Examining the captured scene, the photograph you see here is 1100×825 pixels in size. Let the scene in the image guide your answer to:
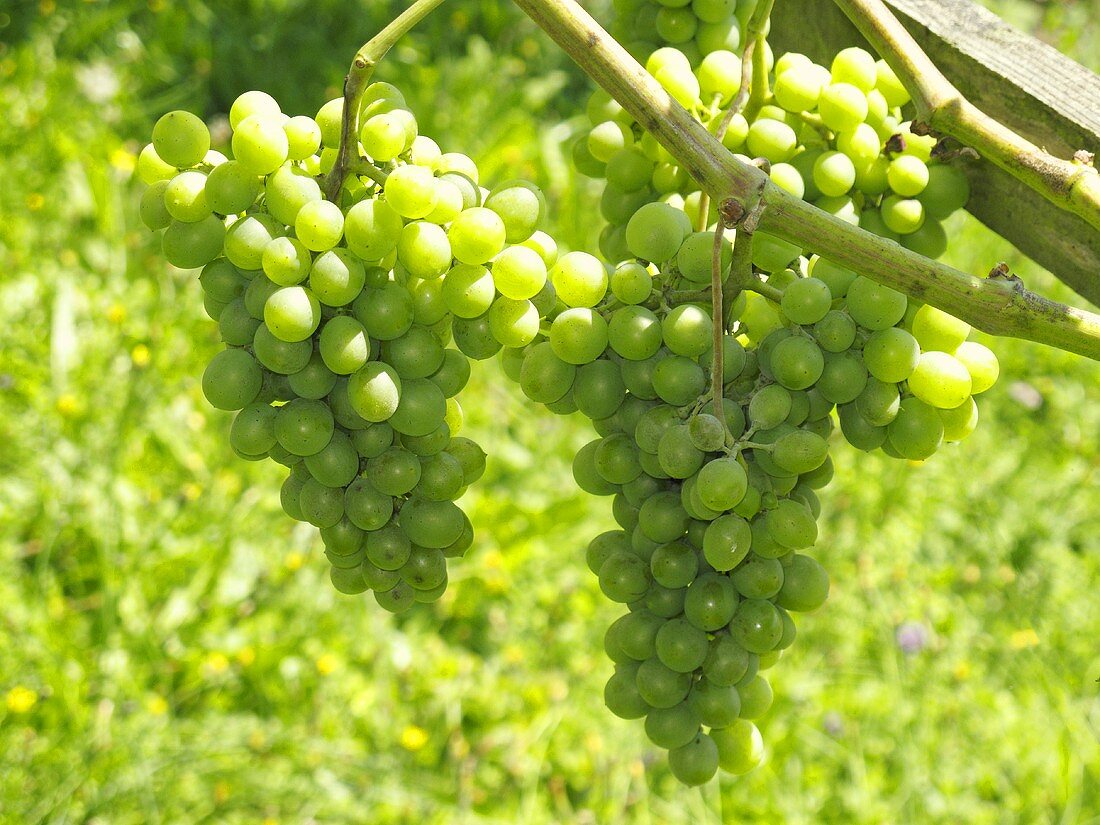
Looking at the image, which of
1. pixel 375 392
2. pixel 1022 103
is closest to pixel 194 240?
pixel 375 392

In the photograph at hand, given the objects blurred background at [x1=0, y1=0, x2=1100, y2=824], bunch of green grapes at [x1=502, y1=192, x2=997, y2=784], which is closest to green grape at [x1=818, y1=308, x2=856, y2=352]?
bunch of green grapes at [x1=502, y1=192, x2=997, y2=784]

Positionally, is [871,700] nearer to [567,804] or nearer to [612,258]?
[567,804]

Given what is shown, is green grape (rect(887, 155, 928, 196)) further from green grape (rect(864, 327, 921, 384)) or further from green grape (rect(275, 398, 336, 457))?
green grape (rect(275, 398, 336, 457))

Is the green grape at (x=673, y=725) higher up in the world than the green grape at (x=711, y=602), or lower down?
lower down

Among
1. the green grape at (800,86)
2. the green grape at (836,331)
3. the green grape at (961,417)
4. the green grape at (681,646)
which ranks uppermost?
the green grape at (800,86)

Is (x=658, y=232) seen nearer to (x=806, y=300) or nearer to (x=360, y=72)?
(x=806, y=300)

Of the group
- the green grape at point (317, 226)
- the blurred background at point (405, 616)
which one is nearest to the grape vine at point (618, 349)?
the green grape at point (317, 226)

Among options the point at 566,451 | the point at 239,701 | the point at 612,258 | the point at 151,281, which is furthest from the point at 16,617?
the point at 612,258

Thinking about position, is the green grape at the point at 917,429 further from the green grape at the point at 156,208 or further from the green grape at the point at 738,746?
the green grape at the point at 156,208
